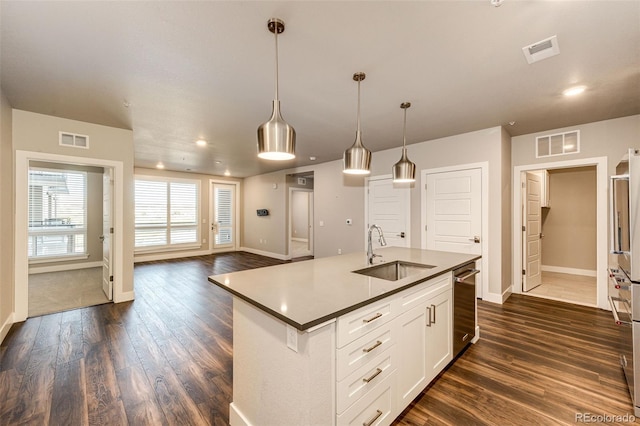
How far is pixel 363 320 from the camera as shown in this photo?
1.47m

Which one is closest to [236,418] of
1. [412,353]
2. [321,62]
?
[412,353]

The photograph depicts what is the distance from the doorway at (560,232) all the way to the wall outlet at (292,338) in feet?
15.3

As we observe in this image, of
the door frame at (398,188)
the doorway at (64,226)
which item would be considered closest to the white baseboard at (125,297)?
the doorway at (64,226)

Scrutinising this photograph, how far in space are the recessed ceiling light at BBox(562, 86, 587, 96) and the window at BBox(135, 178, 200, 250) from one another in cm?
845

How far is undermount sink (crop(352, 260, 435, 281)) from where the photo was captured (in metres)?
2.39

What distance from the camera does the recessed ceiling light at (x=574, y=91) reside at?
8.98 ft

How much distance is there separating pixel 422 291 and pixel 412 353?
43 cm

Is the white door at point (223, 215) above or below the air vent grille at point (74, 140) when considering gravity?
below

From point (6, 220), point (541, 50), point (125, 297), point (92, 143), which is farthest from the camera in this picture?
point (125, 297)

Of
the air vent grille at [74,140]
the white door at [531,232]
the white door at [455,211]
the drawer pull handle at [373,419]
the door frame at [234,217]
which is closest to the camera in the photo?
the drawer pull handle at [373,419]

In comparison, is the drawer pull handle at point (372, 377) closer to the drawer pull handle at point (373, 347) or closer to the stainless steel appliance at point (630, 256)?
the drawer pull handle at point (373, 347)

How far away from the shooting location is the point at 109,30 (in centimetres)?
185

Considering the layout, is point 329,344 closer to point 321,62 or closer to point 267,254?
point 321,62

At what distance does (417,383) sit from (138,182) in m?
8.05
